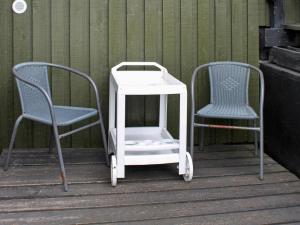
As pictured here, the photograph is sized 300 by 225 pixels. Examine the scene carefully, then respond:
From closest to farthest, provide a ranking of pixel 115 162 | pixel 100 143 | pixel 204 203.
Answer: pixel 204 203 → pixel 115 162 → pixel 100 143

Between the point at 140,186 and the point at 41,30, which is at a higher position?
the point at 41,30

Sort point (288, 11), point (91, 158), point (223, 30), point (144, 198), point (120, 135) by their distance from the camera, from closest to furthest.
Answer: point (144, 198) → point (120, 135) → point (91, 158) → point (223, 30) → point (288, 11)

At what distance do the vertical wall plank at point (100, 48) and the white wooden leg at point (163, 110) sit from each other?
458 mm

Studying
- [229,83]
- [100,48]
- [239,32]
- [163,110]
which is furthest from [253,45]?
[100,48]

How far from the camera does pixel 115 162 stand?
3068 millimetres

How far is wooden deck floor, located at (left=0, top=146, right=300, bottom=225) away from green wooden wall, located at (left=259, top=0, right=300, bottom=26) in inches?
49.8

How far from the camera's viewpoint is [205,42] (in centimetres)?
400

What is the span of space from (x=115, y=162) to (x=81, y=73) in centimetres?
81

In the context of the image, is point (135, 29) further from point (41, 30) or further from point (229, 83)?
point (229, 83)

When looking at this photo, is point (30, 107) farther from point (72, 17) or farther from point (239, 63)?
point (239, 63)

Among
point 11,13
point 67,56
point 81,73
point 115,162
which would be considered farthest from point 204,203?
point 11,13

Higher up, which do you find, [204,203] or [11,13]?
[11,13]

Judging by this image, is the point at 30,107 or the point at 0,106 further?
the point at 0,106

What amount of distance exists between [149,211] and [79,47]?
165 cm
